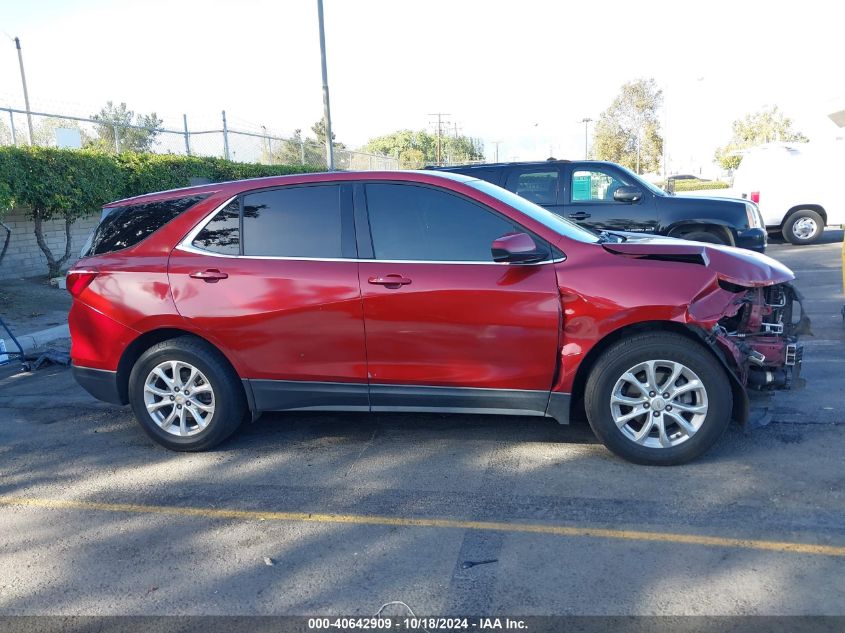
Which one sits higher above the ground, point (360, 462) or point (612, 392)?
point (612, 392)

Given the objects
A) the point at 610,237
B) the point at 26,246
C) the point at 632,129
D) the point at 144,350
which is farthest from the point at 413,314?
the point at 632,129

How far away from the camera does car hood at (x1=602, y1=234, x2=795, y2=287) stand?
4438 millimetres

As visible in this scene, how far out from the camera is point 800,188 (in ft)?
52.9

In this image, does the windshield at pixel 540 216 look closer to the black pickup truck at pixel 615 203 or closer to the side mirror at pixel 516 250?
the side mirror at pixel 516 250

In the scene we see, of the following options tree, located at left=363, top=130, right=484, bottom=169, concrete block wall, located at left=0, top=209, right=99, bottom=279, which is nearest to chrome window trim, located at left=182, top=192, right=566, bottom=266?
concrete block wall, located at left=0, top=209, right=99, bottom=279

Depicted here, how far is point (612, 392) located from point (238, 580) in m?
2.39

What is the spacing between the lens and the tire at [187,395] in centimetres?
495

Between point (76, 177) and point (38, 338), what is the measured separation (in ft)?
12.3

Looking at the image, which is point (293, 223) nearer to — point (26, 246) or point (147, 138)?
point (26, 246)

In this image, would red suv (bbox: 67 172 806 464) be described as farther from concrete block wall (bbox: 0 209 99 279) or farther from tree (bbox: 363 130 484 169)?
tree (bbox: 363 130 484 169)

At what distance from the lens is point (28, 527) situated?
4.10 m

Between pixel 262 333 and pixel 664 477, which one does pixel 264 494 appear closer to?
pixel 262 333

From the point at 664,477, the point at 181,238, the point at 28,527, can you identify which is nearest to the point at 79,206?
the point at 181,238

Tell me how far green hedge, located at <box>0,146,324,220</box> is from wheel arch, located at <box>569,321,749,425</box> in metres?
6.84
